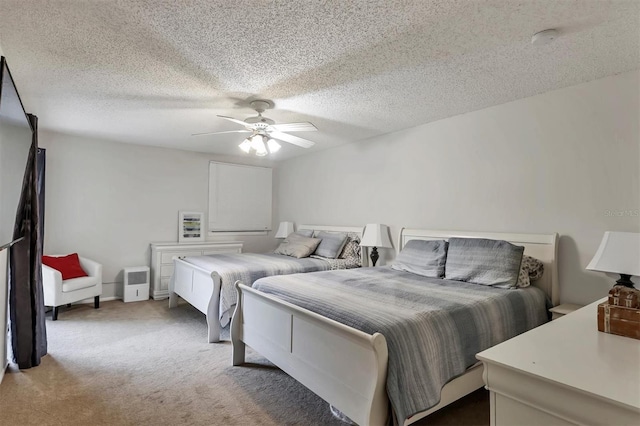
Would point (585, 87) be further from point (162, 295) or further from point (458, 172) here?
point (162, 295)

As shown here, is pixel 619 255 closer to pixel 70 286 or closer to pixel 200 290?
pixel 200 290

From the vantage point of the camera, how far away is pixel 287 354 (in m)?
2.24

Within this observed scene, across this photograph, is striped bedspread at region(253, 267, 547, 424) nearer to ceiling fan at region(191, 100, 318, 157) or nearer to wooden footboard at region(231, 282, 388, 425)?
wooden footboard at region(231, 282, 388, 425)

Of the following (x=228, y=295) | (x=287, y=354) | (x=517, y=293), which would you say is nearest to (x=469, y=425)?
(x=517, y=293)

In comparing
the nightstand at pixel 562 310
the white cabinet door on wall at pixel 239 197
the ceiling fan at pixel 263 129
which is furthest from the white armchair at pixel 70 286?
the nightstand at pixel 562 310

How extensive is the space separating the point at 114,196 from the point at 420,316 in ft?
15.4

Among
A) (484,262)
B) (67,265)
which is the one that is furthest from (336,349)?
(67,265)

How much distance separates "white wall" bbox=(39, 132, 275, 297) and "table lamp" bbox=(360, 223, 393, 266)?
9.70ft

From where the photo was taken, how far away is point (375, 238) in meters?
4.04

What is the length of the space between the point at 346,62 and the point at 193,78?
3.91 feet

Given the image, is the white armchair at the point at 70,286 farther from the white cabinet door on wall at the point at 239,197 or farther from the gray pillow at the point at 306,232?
the gray pillow at the point at 306,232

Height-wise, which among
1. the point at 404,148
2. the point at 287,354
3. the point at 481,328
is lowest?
the point at 287,354

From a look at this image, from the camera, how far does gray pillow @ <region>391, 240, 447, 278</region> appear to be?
121 inches

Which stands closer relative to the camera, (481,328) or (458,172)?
(481,328)
